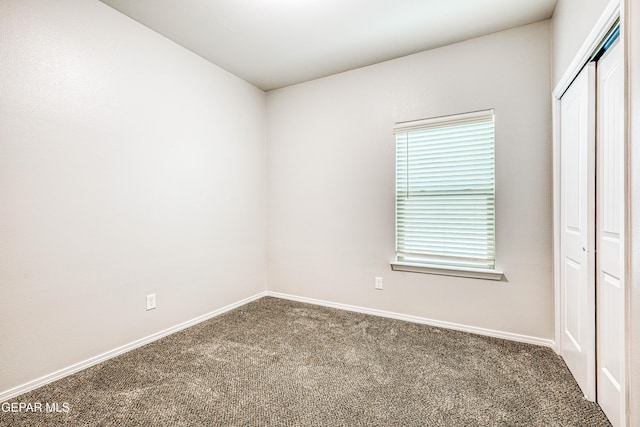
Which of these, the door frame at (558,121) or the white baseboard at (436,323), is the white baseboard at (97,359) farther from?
the door frame at (558,121)

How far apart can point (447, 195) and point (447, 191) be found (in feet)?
0.13

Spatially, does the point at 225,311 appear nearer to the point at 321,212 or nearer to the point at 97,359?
the point at 97,359

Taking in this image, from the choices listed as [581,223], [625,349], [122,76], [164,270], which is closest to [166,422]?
[164,270]

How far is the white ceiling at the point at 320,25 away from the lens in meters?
2.28

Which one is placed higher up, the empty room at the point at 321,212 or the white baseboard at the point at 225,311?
the empty room at the point at 321,212

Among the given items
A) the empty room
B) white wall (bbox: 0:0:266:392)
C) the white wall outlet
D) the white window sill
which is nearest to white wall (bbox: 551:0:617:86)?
the empty room

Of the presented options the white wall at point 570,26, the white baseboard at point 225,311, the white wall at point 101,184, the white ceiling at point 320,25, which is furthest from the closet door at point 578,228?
the white wall at point 101,184

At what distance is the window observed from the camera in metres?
2.69

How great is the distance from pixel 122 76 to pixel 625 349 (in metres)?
3.43

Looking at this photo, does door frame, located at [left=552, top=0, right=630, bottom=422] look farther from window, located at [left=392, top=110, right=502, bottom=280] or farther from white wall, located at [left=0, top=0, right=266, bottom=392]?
white wall, located at [left=0, top=0, right=266, bottom=392]

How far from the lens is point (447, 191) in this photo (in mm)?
2834

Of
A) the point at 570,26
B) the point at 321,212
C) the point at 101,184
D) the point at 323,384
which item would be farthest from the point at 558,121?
the point at 101,184

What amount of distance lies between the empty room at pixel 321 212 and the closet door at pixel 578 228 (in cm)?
2

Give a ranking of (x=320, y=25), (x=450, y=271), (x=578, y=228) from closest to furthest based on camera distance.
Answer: (x=578, y=228)
(x=320, y=25)
(x=450, y=271)
